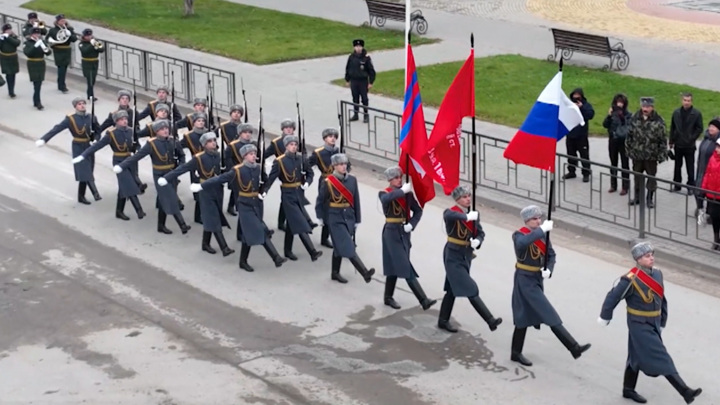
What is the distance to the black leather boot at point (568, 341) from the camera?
1306cm

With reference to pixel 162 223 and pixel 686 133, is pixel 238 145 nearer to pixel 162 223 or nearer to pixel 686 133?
pixel 162 223

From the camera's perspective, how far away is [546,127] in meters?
13.4

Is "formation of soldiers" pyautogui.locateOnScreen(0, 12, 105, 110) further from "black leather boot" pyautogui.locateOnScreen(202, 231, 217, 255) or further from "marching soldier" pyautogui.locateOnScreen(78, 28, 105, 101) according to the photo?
"black leather boot" pyautogui.locateOnScreen(202, 231, 217, 255)

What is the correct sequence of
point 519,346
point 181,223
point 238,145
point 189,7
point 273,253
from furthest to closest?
point 189,7 < point 181,223 < point 238,145 < point 273,253 < point 519,346

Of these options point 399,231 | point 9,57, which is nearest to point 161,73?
point 9,57

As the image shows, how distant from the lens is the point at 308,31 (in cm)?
3184

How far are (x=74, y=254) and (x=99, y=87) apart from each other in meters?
9.98

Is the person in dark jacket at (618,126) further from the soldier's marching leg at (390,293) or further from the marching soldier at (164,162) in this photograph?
the marching soldier at (164,162)

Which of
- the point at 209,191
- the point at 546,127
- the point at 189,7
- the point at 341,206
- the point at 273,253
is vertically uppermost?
the point at 546,127

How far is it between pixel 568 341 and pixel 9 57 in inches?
627

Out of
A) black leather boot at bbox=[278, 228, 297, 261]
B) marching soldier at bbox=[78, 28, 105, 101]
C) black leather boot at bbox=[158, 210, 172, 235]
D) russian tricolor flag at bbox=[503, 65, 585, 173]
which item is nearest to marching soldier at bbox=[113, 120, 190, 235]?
black leather boot at bbox=[158, 210, 172, 235]

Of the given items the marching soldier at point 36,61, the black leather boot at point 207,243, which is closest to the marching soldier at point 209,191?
the black leather boot at point 207,243

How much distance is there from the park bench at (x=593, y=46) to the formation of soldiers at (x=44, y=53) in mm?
9179

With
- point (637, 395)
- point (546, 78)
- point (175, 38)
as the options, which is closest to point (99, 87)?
point (175, 38)
